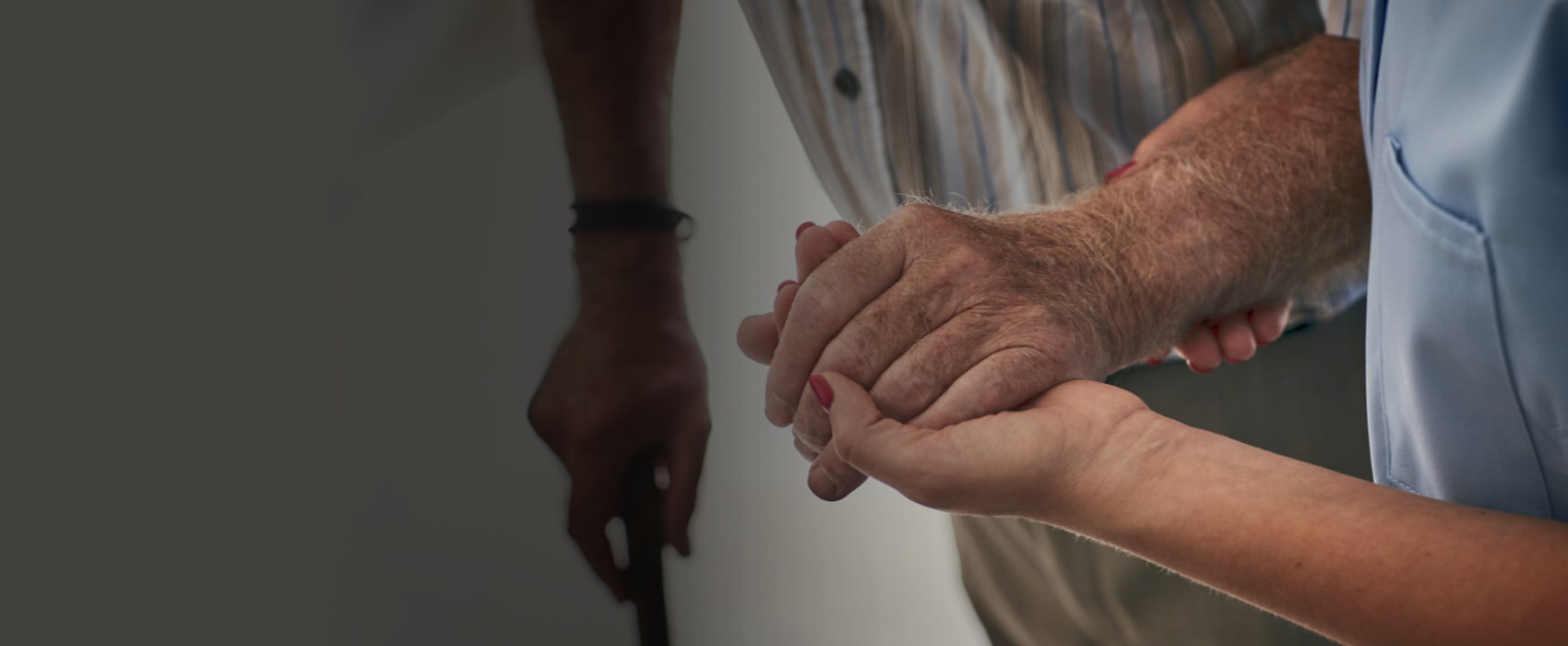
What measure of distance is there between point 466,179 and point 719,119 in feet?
0.54

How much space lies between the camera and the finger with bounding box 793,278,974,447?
0.48m

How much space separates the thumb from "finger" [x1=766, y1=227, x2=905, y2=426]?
24 millimetres

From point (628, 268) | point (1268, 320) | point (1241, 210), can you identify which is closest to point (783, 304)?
point (628, 268)

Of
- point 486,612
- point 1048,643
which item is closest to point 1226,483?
point 486,612

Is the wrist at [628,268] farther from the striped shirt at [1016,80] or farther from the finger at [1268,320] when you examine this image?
the finger at [1268,320]

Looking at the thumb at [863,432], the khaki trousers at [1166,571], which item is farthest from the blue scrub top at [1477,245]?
the khaki trousers at [1166,571]

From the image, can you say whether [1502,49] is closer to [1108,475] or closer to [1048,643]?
[1108,475]

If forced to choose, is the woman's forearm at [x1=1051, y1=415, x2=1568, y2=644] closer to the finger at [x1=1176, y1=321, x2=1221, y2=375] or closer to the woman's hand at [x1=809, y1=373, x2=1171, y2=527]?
the woman's hand at [x1=809, y1=373, x2=1171, y2=527]

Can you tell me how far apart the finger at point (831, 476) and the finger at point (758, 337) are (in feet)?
0.18

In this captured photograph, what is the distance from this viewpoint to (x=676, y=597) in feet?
1.36

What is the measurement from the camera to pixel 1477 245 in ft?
1.16

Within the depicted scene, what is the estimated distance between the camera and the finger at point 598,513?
0.36m

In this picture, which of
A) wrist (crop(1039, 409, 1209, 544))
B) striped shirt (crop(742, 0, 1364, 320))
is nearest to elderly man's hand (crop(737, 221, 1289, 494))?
wrist (crop(1039, 409, 1209, 544))

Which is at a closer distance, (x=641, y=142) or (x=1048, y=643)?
(x=641, y=142)
